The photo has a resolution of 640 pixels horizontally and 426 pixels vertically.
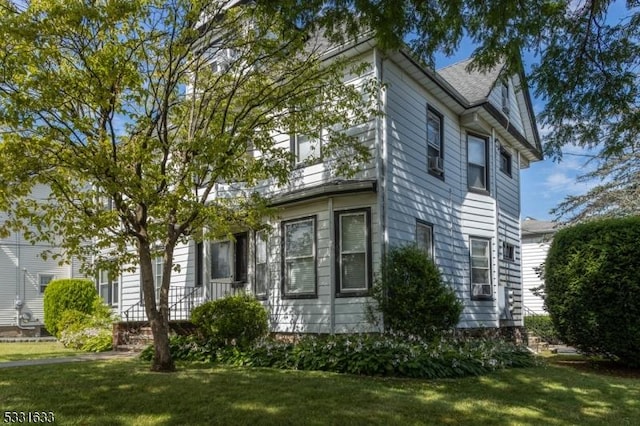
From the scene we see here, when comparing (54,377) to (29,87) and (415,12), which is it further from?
(415,12)

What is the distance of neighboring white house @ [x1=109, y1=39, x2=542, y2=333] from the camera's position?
10.7 meters

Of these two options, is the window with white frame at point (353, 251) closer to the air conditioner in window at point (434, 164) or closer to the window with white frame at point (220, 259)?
the air conditioner in window at point (434, 164)

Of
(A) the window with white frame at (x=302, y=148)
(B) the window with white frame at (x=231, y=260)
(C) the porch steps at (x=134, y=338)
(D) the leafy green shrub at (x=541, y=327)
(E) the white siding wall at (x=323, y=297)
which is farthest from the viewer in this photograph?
(D) the leafy green shrub at (x=541, y=327)

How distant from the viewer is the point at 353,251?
426 inches

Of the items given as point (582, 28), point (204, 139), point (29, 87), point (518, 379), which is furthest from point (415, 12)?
point (518, 379)

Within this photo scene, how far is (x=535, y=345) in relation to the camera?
1515 cm

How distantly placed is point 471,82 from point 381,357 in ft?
32.3

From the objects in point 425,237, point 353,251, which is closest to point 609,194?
point 425,237

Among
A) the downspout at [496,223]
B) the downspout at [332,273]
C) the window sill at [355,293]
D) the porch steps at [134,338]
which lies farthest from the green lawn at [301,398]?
the downspout at [496,223]

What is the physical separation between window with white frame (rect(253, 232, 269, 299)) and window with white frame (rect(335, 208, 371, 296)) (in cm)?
215

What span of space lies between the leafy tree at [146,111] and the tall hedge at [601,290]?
466 centimetres

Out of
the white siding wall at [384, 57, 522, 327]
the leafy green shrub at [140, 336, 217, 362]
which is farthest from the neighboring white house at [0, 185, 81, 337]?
the white siding wall at [384, 57, 522, 327]

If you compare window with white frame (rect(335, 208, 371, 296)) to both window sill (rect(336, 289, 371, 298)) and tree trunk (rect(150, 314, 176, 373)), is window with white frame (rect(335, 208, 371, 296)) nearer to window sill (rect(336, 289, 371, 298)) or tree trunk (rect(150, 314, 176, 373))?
window sill (rect(336, 289, 371, 298))

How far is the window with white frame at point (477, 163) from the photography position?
47.0 feet
